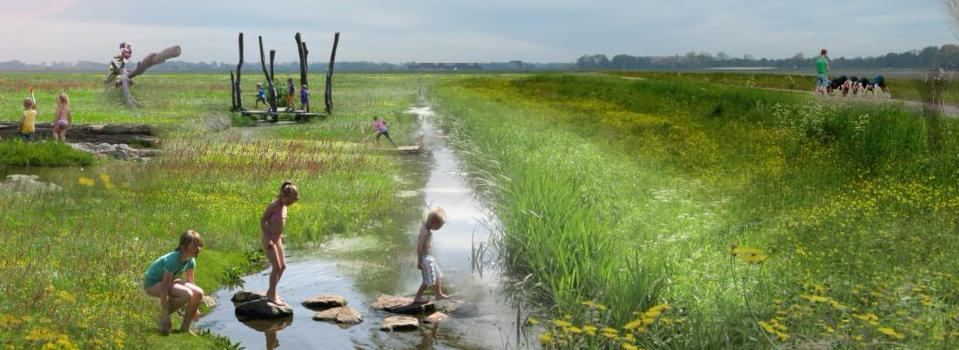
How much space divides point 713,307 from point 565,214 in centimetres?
407

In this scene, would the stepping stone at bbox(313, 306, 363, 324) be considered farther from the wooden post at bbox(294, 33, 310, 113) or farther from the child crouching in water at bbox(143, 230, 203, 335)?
the wooden post at bbox(294, 33, 310, 113)

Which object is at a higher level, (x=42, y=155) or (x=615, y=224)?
(x=615, y=224)

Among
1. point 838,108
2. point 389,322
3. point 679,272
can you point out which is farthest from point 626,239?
point 838,108

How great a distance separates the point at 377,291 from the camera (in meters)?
11.4

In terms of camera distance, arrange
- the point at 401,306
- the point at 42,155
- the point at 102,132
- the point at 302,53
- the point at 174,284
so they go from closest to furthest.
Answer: the point at 174,284 → the point at 401,306 → the point at 42,155 → the point at 102,132 → the point at 302,53

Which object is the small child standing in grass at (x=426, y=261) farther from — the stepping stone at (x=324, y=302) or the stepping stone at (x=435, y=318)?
the stepping stone at (x=324, y=302)

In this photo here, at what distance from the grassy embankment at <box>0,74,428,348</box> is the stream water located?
0.62 m

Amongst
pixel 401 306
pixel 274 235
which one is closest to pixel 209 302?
pixel 274 235

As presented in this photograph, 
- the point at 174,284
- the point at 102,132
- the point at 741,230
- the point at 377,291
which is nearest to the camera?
the point at 174,284

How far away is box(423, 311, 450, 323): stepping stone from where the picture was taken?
33.0 feet

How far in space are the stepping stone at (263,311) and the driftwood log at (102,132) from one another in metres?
20.4

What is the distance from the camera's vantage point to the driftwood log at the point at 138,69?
43156mm

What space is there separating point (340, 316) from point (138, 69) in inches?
1612

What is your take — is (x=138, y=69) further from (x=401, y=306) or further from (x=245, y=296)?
(x=401, y=306)
